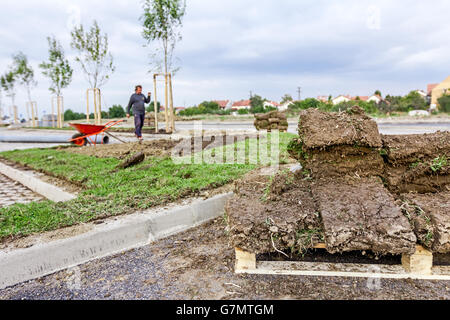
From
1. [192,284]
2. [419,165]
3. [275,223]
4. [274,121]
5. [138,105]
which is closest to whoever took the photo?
[192,284]

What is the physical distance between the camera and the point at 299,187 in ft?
9.88

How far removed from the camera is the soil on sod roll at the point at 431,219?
224 centimetres

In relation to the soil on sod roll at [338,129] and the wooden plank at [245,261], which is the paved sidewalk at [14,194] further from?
the soil on sod roll at [338,129]

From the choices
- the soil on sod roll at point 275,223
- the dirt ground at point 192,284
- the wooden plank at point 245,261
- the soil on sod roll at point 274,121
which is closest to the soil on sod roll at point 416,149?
the soil on sod roll at point 275,223

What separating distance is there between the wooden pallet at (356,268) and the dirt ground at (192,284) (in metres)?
0.04

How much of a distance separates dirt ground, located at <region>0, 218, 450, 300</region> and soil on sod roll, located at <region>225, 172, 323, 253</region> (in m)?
0.24

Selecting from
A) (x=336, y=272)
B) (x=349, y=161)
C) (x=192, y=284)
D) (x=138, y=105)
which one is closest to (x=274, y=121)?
(x=138, y=105)

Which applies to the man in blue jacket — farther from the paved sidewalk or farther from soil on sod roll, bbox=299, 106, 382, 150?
soil on sod roll, bbox=299, 106, 382, 150

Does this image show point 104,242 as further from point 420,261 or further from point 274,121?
point 274,121

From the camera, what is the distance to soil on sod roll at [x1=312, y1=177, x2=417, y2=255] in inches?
86.9

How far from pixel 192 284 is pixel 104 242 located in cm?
108

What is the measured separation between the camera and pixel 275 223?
7.81 ft

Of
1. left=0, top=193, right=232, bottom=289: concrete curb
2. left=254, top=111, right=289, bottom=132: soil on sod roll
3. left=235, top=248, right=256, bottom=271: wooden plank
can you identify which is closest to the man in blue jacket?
left=254, top=111, right=289, bottom=132: soil on sod roll

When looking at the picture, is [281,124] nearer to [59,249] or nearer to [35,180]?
[35,180]
